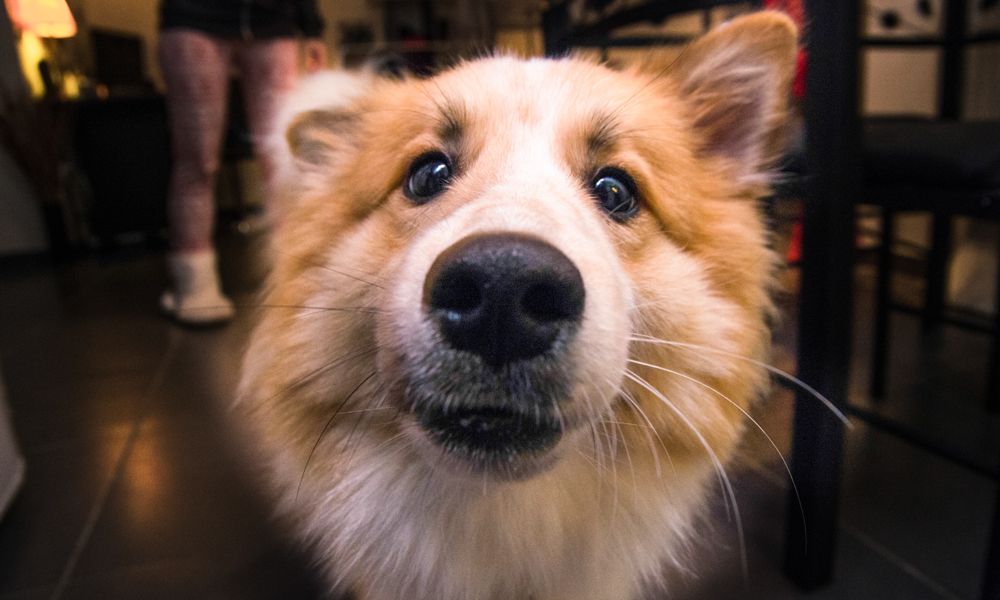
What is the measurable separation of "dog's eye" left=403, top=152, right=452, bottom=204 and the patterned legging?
289mm

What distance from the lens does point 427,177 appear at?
0.67 meters

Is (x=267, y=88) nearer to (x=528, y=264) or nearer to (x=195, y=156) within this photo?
(x=195, y=156)

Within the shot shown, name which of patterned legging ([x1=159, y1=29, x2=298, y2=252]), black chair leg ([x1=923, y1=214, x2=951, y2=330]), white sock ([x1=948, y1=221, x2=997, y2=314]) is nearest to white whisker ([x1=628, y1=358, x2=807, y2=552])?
patterned legging ([x1=159, y1=29, x2=298, y2=252])

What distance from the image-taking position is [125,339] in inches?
78.4

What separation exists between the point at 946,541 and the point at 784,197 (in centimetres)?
72

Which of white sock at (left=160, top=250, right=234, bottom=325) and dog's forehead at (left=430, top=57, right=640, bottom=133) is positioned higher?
dog's forehead at (left=430, top=57, right=640, bottom=133)

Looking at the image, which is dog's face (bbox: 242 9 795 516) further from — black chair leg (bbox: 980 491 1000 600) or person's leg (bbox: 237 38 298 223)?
black chair leg (bbox: 980 491 1000 600)

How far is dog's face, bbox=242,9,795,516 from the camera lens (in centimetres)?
44

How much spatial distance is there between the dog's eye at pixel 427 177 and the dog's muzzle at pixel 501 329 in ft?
0.76

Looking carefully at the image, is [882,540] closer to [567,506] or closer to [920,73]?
[567,506]

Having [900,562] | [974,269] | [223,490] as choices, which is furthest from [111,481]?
[974,269]

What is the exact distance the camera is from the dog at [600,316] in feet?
1.68

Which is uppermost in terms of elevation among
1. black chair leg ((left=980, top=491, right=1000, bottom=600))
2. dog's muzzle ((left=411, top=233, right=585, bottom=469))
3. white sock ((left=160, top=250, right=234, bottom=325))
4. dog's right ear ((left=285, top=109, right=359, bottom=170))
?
dog's right ear ((left=285, top=109, right=359, bottom=170))

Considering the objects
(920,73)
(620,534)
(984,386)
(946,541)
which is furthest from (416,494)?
(920,73)
